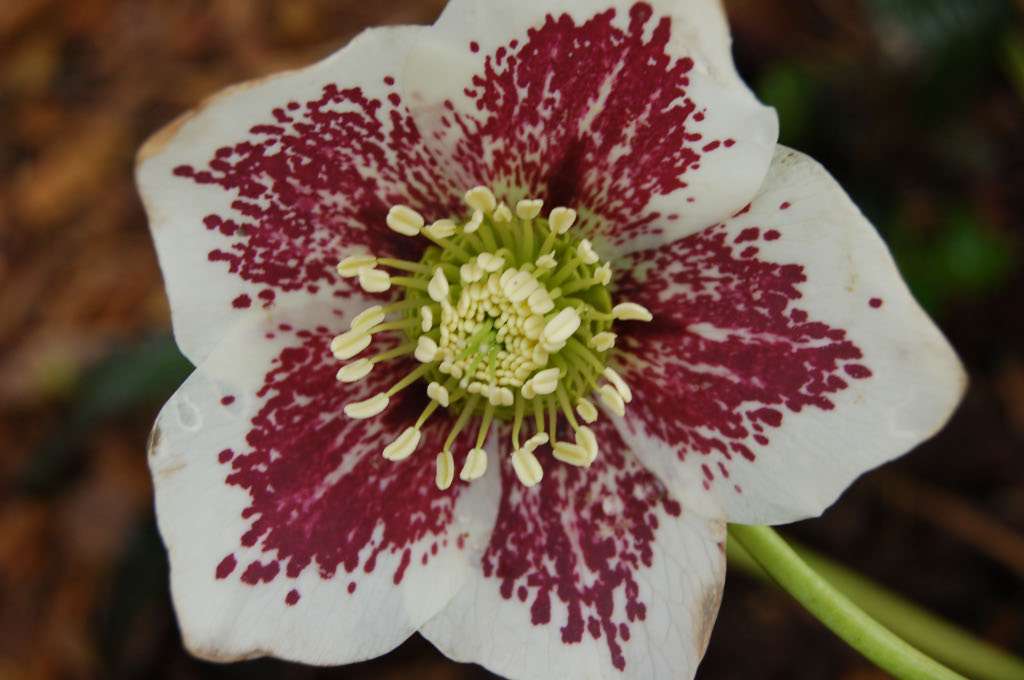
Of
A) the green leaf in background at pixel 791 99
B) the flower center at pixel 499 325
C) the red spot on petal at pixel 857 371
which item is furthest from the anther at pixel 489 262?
the green leaf in background at pixel 791 99

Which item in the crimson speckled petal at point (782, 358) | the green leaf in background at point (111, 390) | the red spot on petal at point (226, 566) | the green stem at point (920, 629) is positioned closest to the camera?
the crimson speckled petal at point (782, 358)

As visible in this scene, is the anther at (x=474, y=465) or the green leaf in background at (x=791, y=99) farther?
the green leaf in background at (x=791, y=99)

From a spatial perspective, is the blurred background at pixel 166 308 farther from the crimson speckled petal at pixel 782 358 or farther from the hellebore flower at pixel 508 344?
the crimson speckled petal at pixel 782 358

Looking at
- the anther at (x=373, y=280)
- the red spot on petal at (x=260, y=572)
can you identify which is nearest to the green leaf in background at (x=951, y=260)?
the anther at (x=373, y=280)

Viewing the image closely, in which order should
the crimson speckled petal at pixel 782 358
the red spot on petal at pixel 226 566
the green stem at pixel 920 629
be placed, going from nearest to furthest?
the crimson speckled petal at pixel 782 358, the red spot on petal at pixel 226 566, the green stem at pixel 920 629

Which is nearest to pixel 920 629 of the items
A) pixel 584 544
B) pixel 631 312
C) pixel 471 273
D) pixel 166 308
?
pixel 584 544

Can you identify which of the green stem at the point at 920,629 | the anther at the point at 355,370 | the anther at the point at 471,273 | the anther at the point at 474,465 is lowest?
the green stem at the point at 920,629

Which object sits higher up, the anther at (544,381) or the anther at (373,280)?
the anther at (373,280)
